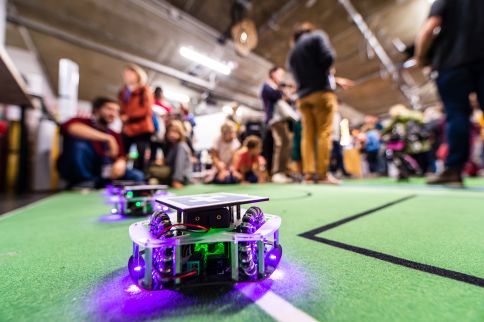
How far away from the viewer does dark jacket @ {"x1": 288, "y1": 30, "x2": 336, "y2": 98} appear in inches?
91.1

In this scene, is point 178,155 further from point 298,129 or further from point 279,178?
point 298,129

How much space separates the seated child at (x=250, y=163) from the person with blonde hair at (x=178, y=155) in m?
0.88

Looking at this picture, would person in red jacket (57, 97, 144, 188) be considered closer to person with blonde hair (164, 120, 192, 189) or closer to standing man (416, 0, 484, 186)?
person with blonde hair (164, 120, 192, 189)

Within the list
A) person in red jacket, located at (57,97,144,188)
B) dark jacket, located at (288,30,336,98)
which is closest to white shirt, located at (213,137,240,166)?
person in red jacket, located at (57,97,144,188)

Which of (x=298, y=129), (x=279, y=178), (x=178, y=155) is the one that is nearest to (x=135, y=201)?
(x=178, y=155)

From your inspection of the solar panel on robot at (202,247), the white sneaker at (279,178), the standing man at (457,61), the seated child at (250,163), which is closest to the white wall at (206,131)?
the seated child at (250,163)

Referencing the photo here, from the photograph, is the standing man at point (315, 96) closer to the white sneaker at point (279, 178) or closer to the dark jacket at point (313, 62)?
the dark jacket at point (313, 62)

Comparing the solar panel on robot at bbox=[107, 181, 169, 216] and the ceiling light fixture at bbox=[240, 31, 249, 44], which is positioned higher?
the ceiling light fixture at bbox=[240, 31, 249, 44]

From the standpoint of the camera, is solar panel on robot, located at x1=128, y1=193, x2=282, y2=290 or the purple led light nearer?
solar panel on robot, located at x1=128, y1=193, x2=282, y2=290

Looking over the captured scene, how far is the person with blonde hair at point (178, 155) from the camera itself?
282 centimetres

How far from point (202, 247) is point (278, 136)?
3.43 m

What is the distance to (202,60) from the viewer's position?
5602mm

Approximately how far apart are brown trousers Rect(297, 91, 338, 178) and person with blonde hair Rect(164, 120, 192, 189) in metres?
1.61

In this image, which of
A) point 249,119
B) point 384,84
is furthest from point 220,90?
point 384,84
